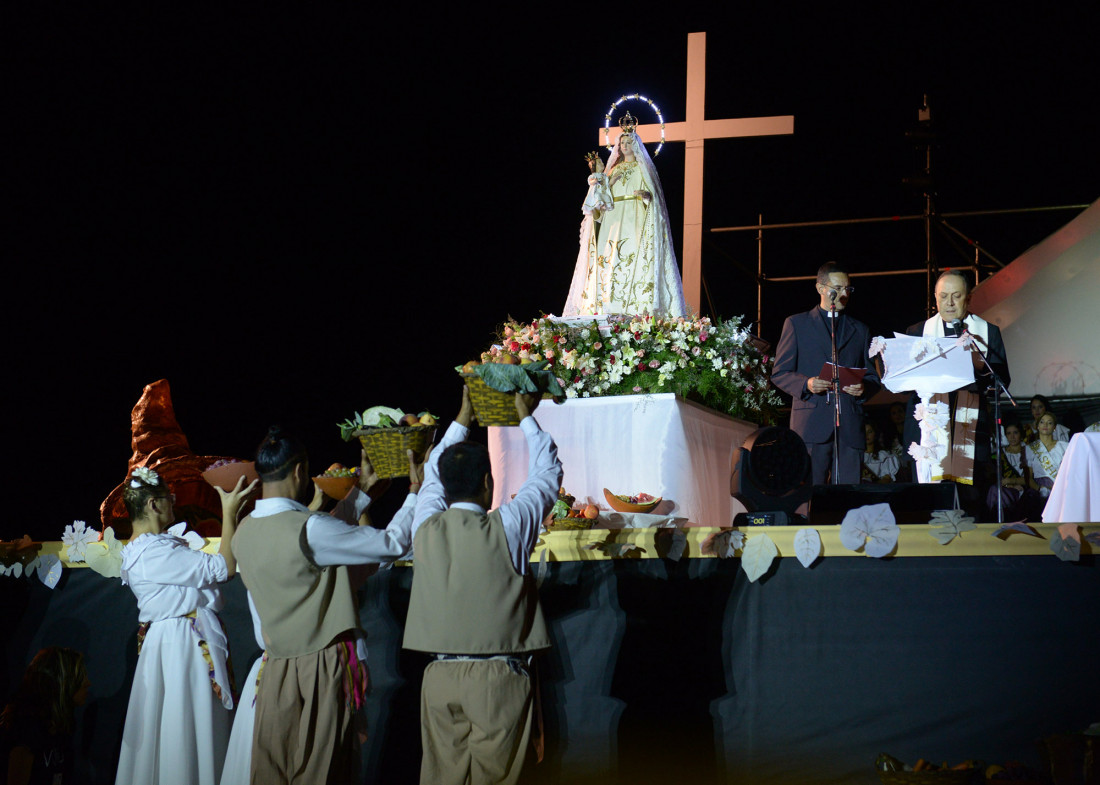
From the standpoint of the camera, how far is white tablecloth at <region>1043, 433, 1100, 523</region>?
4562 mm

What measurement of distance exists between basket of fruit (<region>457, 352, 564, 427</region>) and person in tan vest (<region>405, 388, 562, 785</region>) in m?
0.33

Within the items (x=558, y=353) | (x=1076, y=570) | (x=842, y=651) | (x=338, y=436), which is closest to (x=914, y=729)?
(x=842, y=651)

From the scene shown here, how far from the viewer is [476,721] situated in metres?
3.56

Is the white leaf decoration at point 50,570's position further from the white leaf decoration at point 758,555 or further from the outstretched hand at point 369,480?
the white leaf decoration at point 758,555

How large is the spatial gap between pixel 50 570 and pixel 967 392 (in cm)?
458

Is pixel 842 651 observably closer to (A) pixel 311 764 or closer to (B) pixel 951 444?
(B) pixel 951 444

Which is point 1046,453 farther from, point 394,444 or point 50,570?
point 50,570

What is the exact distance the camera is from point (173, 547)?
4.33 m

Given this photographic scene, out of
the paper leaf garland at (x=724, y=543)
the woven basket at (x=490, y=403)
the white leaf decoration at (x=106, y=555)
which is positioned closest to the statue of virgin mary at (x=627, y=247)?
the paper leaf garland at (x=724, y=543)

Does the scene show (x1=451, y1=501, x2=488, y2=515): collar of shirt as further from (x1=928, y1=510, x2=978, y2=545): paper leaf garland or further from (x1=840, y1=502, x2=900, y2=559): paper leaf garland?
(x1=928, y1=510, x2=978, y2=545): paper leaf garland

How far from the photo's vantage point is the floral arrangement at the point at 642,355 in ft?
19.3

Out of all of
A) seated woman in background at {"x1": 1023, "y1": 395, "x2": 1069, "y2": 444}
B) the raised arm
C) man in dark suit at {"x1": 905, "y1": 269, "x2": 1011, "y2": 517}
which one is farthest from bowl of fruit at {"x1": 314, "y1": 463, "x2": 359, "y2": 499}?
seated woman in background at {"x1": 1023, "y1": 395, "x2": 1069, "y2": 444}

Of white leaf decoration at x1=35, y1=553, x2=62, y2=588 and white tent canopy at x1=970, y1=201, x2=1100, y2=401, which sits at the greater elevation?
white tent canopy at x1=970, y1=201, x2=1100, y2=401

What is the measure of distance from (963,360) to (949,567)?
3.80 feet
